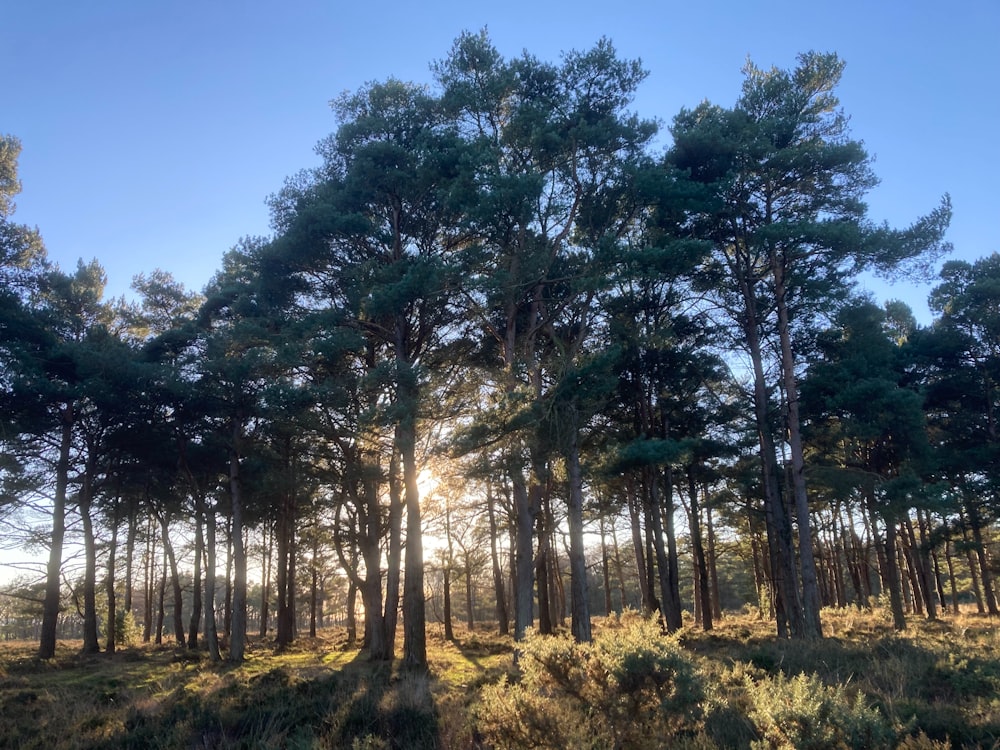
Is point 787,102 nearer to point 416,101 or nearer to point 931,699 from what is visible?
point 416,101

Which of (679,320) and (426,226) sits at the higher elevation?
(426,226)

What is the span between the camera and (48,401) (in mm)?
20438

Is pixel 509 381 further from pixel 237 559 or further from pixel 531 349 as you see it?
pixel 237 559

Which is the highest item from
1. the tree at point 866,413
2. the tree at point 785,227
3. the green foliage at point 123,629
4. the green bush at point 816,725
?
the tree at point 785,227

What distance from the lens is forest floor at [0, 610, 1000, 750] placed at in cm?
723

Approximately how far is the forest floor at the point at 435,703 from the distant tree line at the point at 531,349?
130 inches

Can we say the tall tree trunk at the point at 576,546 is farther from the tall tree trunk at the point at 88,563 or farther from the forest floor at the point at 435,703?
the tall tree trunk at the point at 88,563

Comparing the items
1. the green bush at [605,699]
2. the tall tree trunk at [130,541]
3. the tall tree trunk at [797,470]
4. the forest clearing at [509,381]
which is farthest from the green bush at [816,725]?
the tall tree trunk at [130,541]

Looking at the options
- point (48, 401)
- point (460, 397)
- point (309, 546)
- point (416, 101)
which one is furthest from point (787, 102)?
point (309, 546)

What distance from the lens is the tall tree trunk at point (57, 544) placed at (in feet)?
71.6

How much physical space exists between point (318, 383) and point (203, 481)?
953 cm

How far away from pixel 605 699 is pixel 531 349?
1201 centimetres

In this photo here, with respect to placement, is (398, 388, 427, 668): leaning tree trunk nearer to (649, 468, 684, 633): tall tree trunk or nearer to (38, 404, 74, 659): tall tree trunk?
(649, 468, 684, 633): tall tree trunk

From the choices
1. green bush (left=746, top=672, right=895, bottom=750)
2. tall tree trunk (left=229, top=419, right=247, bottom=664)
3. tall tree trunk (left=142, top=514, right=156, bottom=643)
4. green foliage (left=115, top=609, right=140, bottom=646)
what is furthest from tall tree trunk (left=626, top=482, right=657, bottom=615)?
green foliage (left=115, top=609, right=140, bottom=646)
